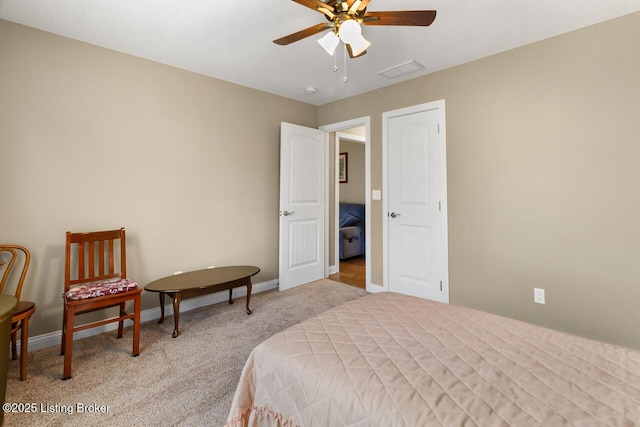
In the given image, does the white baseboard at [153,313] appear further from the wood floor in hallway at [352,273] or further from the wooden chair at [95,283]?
the wood floor in hallway at [352,273]

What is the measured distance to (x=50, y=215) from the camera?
234 cm

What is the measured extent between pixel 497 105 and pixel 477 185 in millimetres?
736

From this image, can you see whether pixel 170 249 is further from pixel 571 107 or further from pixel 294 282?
pixel 571 107

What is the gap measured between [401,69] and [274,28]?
137 cm

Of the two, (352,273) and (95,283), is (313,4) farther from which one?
(352,273)

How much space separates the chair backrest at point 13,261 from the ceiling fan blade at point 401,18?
283cm

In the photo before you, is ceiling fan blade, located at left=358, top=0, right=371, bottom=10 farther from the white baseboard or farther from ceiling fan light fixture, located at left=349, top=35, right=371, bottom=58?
the white baseboard

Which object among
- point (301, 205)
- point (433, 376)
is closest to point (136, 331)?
point (433, 376)

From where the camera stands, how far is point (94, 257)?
8.22ft

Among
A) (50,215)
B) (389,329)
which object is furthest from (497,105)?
(50,215)

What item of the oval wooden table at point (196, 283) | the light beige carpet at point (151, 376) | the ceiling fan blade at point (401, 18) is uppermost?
the ceiling fan blade at point (401, 18)

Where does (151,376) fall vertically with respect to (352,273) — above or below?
below

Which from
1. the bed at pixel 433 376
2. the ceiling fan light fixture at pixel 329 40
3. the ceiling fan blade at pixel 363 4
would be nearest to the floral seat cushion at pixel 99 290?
the bed at pixel 433 376

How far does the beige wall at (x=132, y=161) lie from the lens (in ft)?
7.36
